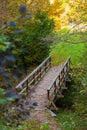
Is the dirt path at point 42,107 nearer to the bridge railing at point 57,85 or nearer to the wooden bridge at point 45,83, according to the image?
the wooden bridge at point 45,83

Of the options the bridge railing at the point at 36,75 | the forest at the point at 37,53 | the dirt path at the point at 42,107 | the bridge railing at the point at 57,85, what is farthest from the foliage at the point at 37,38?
the dirt path at the point at 42,107

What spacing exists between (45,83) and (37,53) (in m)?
3.40

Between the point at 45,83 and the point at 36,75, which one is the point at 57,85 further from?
the point at 36,75

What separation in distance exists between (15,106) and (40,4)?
22.4 m

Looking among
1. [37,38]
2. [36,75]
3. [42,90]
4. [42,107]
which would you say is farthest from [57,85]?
[37,38]

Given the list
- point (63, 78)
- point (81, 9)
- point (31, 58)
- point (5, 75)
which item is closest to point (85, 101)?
point (81, 9)

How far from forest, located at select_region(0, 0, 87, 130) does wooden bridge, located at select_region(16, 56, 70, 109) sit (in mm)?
585

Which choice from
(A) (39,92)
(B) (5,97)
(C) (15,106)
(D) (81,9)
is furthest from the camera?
(A) (39,92)

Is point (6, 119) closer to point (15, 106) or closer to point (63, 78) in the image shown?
point (15, 106)

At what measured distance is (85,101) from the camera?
37.8 ft

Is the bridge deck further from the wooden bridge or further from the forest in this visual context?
the forest

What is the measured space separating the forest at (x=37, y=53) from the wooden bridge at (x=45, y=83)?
585 mm

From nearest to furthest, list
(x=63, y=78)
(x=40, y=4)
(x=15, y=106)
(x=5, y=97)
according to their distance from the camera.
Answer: (x=5, y=97) < (x=15, y=106) < (x=63, y=78) < (x=40, y=4)

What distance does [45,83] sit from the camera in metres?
15.9
